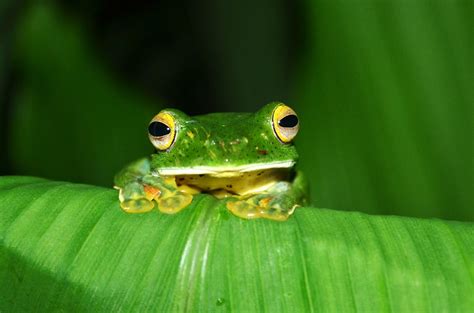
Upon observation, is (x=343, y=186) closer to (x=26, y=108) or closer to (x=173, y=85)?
(x=173, y=85)

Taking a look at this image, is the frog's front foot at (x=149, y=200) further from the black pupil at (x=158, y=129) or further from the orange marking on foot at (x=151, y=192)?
the black pupil at (x=158, y=129)

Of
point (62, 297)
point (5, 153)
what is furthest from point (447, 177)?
point (5, 153)

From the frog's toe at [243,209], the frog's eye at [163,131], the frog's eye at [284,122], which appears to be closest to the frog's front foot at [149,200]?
the frog's toe at [243,209]

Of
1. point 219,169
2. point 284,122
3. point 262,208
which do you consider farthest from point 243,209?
point 284,122

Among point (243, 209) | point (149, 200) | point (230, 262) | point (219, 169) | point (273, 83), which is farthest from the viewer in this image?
point (273, 83)

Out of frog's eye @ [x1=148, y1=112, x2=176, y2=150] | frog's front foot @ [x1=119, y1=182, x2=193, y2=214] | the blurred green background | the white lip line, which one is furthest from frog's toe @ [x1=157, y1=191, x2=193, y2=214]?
the blurred green background

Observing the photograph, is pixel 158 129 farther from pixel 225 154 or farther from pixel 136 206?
pixel 136 206
